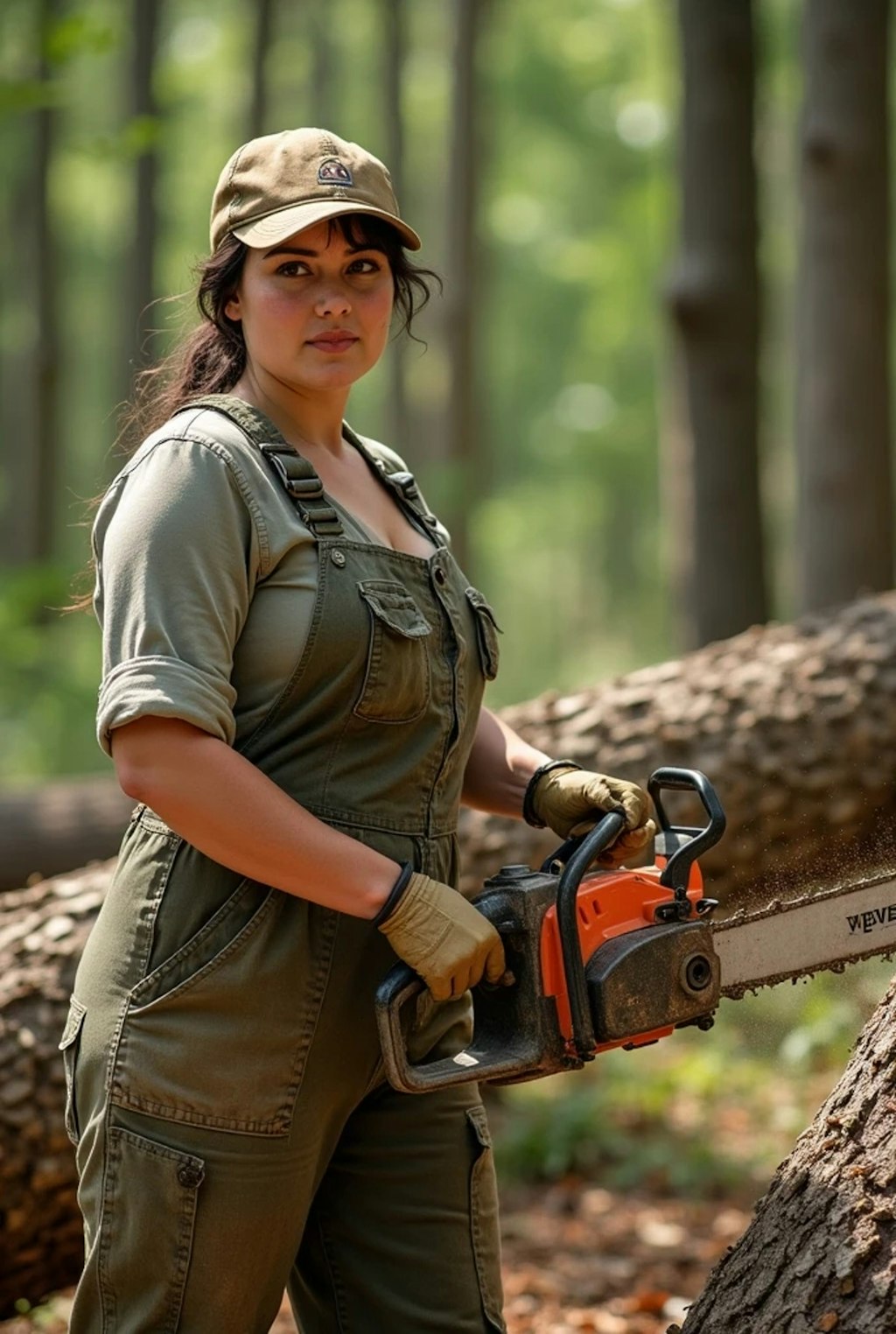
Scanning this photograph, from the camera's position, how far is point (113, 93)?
2752cm

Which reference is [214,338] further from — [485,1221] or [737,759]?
[737,759]

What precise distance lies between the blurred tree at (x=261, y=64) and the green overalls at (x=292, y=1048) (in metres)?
14.6

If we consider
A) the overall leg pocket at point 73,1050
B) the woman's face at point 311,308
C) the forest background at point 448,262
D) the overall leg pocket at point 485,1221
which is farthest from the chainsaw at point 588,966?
the forest background at point 448,262

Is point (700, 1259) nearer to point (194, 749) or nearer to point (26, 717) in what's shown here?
point (194, 749)

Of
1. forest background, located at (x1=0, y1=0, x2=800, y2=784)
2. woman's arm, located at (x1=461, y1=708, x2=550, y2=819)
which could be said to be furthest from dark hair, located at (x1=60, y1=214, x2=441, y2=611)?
forest background, located at (x1=0, y1=0, x2=800, y2=784)

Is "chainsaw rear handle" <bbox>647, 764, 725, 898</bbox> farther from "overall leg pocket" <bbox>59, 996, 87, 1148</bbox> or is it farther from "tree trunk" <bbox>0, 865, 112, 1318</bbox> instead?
"tree trunk" <bbox>0, 865, 112, 1318</bbox>

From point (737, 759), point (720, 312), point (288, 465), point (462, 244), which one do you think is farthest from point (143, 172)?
point (288, 465)

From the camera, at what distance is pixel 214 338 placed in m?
2.51

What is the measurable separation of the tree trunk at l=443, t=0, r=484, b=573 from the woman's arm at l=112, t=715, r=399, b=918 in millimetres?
11181

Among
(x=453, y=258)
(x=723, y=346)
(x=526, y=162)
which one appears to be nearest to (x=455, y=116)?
(x=453, y=258)

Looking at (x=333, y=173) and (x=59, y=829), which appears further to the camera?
(x=59, y=829)

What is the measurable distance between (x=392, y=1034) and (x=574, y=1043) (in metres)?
0.30

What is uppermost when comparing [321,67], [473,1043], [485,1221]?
[321,67]

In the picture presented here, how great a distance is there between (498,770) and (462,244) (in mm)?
11494
